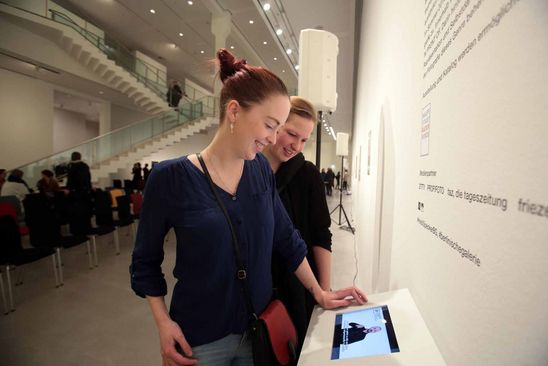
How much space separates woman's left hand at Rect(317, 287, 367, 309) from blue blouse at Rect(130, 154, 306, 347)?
8.3 inches

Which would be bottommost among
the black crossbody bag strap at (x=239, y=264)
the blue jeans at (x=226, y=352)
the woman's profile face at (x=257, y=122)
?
the blue jeans at (x=226, y=352)

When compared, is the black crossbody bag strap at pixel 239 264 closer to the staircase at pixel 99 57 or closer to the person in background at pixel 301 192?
the person in background at pixel 301 192

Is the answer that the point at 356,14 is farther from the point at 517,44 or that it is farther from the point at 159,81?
the point at 159,81

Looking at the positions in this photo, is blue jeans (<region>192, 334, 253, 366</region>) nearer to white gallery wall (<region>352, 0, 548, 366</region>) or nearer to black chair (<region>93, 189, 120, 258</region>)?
white gallery wall (<region>352, 0, 548, 366</region>)

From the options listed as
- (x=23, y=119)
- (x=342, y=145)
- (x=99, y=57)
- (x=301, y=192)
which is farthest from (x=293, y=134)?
(x=23, y=119)

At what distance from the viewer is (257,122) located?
913 mm

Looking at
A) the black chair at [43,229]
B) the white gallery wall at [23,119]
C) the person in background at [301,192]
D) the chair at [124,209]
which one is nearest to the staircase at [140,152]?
the white gallery wall at [23,119]

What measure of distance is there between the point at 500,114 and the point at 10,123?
1241cm

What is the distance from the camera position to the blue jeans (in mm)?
913

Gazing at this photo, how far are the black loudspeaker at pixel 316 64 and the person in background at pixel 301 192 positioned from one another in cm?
101

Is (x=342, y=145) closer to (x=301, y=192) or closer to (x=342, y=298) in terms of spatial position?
(x=301, y=192)

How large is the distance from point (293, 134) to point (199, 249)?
2.08ft

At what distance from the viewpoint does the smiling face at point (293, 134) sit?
1269 millimetres

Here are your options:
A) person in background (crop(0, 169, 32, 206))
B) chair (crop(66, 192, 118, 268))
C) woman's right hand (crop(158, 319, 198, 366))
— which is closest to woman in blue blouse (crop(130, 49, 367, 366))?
woman's right hand (crop(158, 319, 198, 366))
